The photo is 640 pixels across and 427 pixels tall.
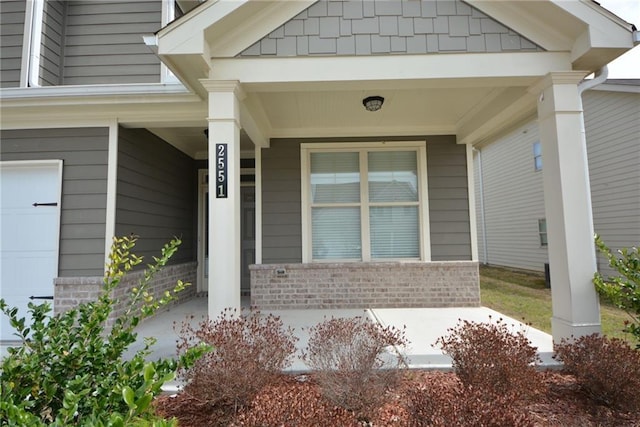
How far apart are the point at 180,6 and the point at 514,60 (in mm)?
4983

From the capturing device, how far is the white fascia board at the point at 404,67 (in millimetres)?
3635

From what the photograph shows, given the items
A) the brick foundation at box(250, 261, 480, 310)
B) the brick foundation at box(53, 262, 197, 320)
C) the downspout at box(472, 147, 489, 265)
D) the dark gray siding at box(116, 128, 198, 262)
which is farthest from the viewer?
the downspout at box(472, 147, 489, 265)

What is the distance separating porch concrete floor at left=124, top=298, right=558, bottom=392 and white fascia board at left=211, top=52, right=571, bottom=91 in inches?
103

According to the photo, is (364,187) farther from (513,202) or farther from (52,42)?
(513,202)

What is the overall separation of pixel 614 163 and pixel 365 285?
753cm

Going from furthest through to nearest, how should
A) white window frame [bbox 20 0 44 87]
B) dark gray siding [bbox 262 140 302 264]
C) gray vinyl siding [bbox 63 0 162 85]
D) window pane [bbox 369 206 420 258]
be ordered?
window pane [bbox 369 206 420 258]
dark gray siding [bbox 262 140 302 264]
gray vinyl siding [bbox 63 0 162 85]
white window frame [bbox 20 0 44 87]

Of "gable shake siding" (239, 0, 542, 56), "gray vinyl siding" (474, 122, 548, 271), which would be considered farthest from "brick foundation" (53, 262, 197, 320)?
"gray vinyl siding" (474, 122, 548, 271)

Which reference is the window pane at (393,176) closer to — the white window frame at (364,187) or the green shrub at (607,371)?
the white window frame at (364,187)

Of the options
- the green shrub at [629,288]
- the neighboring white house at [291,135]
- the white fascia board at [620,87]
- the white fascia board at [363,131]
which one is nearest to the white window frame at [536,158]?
the white fascia board at [620,87]

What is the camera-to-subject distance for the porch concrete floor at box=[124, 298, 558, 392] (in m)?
3.55

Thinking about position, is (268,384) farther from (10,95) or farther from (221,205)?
(10,95)

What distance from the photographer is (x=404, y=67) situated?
364 centimetres

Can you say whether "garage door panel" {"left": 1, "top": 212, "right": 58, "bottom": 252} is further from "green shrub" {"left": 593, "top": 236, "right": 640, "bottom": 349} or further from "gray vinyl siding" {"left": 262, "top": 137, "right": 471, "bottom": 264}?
"green shrub" {"left": 593, "top": 236, "right": 640, "bottom": 349}

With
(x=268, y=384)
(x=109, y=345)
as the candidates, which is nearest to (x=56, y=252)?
(x=109, y=345)
